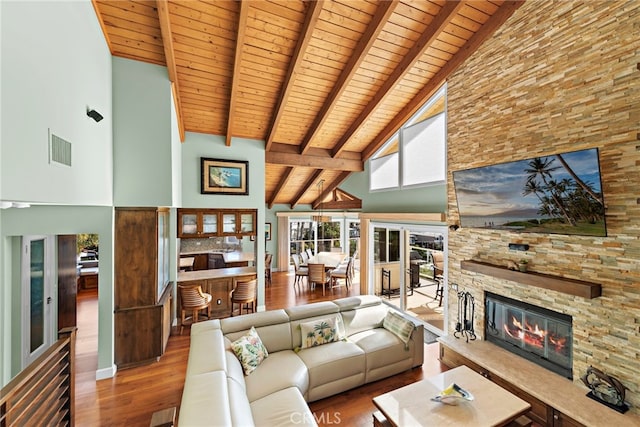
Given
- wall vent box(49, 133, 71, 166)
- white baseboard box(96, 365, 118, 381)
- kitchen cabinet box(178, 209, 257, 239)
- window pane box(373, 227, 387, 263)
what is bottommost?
white baseboard box(96, 365, 118, 381)

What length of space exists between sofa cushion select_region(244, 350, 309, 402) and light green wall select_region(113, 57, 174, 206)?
8.53 feet

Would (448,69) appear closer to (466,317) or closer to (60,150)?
(466,317)

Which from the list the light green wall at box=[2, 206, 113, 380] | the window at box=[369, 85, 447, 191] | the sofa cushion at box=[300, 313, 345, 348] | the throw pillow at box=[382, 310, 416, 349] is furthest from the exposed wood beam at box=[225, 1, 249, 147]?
the throw pillow at box=[382, 310, 416, 349]

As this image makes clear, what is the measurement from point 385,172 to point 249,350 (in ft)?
15.2

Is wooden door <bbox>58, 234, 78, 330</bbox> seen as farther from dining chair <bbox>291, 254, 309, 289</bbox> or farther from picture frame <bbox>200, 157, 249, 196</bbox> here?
dining chair <bbox>291, 254, 309, 289</bbox>

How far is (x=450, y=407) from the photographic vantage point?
2414mm

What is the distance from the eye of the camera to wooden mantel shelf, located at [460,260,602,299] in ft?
8.34

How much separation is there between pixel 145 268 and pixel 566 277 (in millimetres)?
5235

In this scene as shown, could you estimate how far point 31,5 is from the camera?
1661 millimetres

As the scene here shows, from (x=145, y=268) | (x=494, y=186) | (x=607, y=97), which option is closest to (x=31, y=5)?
(x=145, y=268)

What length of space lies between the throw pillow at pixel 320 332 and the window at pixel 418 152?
304 centimetres

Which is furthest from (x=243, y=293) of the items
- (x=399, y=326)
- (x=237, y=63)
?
(x=237, y=63)

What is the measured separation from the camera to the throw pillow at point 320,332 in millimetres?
3432

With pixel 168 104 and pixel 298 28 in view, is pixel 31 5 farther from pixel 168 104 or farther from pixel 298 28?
pixel 298 28
